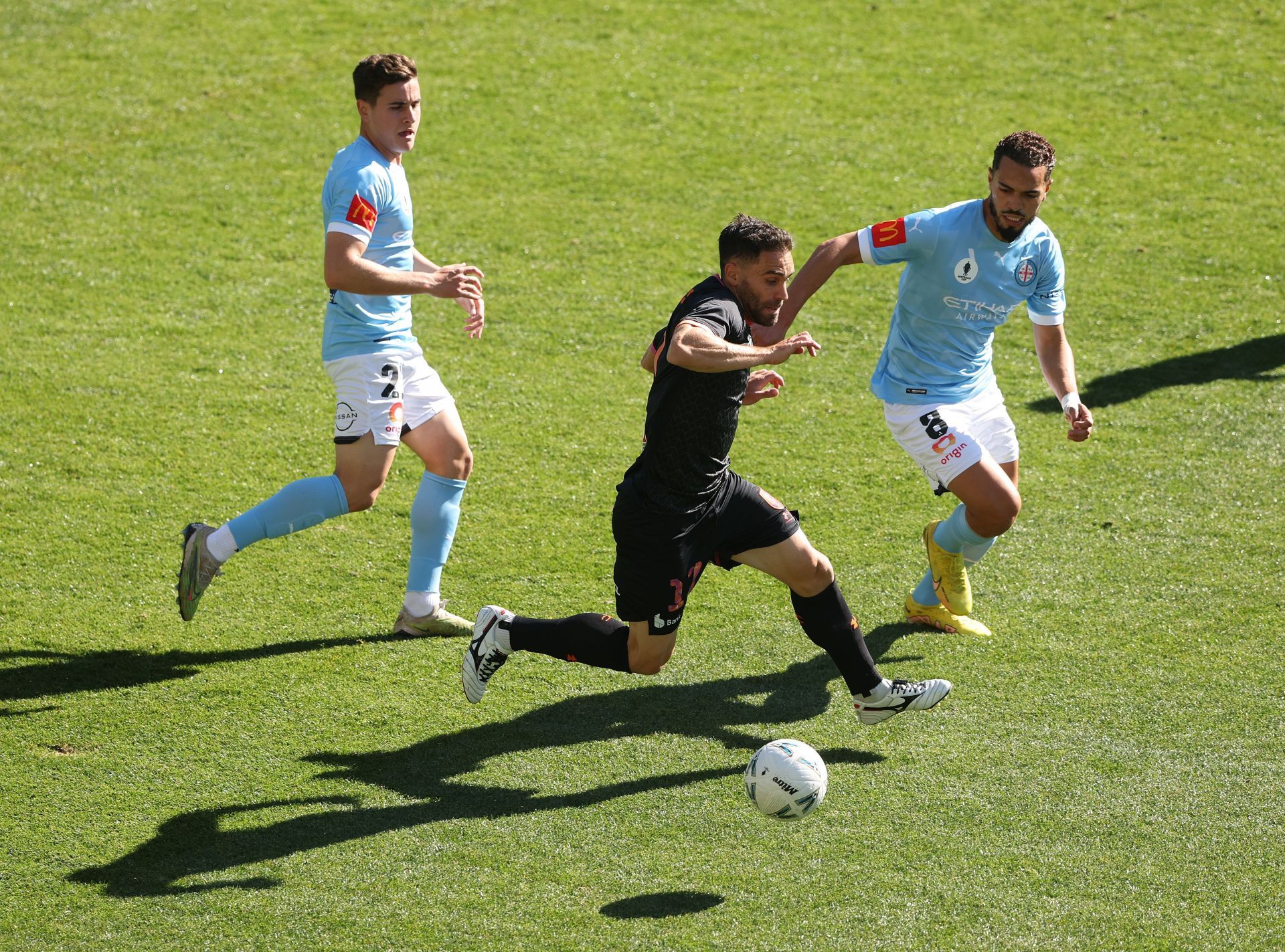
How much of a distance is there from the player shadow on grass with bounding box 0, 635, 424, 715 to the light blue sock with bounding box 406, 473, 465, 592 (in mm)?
400

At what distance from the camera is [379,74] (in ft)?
18.6

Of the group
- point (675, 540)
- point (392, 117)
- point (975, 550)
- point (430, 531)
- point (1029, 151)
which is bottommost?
point (975, 550)

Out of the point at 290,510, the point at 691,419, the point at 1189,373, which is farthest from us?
the point at 1189,373

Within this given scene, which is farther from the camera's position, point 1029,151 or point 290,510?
point 290,510

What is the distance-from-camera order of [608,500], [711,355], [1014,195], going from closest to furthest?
[711,355] → [1014,195] → [608,500]

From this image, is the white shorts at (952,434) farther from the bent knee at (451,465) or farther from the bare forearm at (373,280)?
the bare forearm at (373,280)

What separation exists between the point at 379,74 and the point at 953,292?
2.62m

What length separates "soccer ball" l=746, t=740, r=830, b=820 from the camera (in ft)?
15.5

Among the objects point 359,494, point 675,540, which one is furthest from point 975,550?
point 359,494

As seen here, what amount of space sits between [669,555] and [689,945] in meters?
1.39

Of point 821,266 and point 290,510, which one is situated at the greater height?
point 821,266

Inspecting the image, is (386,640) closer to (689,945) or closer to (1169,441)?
(689,945)

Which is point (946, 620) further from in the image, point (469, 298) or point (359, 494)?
point (359, 494)

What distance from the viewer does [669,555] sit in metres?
4.96
